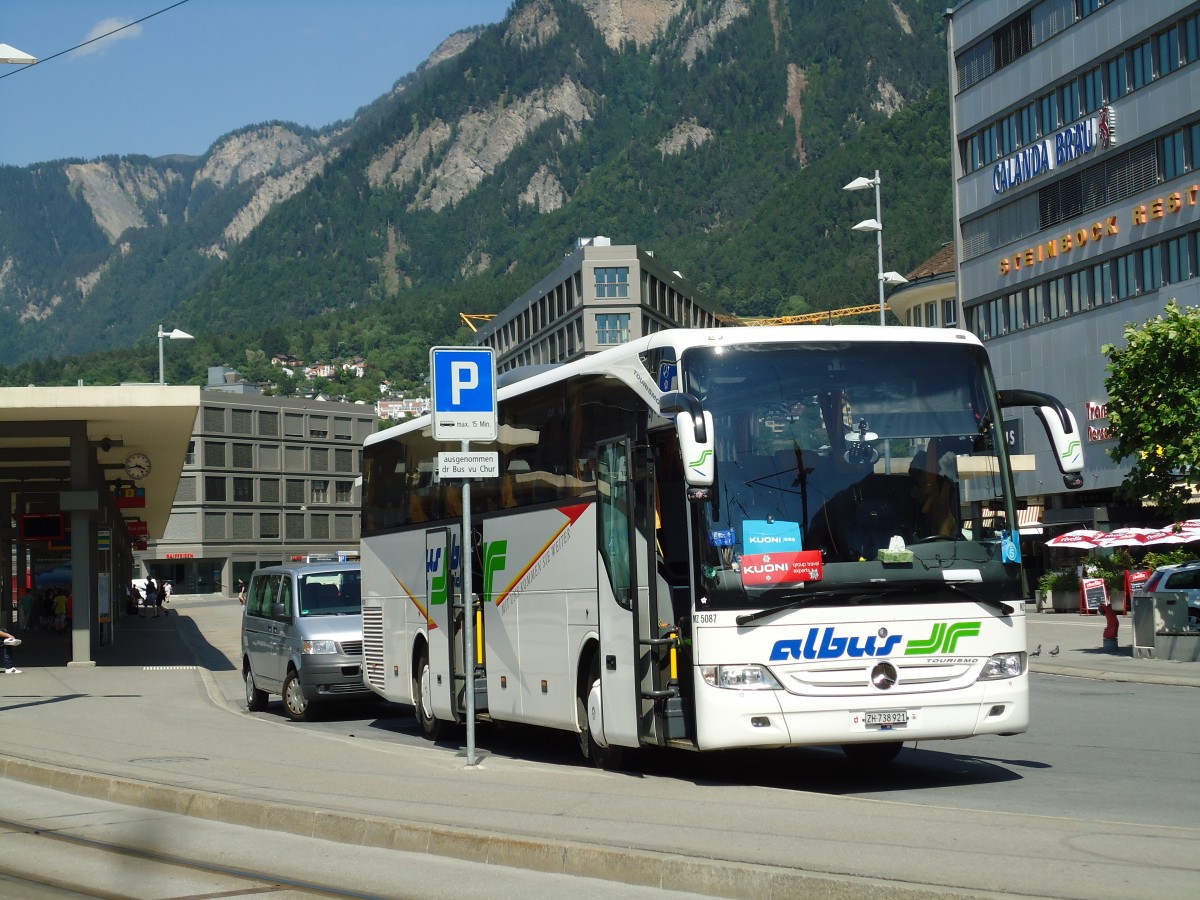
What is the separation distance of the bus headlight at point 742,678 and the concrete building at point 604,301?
353ft

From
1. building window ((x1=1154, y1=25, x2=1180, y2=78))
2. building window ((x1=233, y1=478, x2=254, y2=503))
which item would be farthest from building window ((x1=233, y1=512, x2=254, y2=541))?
building window ((x1=1154, y1=25, x2=1180, y2=78))

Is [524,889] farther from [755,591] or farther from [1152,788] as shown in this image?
[1152,788]

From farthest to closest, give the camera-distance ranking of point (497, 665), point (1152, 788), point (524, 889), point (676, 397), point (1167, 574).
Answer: point (1167, 574)
point (497, 665)
point (1152, 788)
point (676, 397)
point (524, 889)

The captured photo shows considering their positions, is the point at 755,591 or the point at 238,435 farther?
the point at 238,435

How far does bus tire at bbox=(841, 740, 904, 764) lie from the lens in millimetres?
13180

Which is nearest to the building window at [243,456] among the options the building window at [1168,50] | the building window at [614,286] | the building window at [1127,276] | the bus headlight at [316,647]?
the building window at [614,286]

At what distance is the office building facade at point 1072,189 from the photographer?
49188 millimetres

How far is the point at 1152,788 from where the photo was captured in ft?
37.5

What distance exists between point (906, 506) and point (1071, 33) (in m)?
47.8

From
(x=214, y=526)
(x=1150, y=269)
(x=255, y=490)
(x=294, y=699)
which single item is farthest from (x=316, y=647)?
(x=255, y=490)

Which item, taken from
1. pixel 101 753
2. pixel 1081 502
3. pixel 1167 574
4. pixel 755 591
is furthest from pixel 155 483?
pixel 755 591

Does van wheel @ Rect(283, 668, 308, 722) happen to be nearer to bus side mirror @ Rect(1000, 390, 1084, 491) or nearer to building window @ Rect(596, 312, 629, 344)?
bus side mirror @ Rect(1000, 390, 1084, 491)

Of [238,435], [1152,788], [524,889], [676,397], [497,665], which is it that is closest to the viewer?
[524,889]

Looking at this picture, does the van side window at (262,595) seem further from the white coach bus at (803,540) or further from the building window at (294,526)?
the building window at (294,526)
